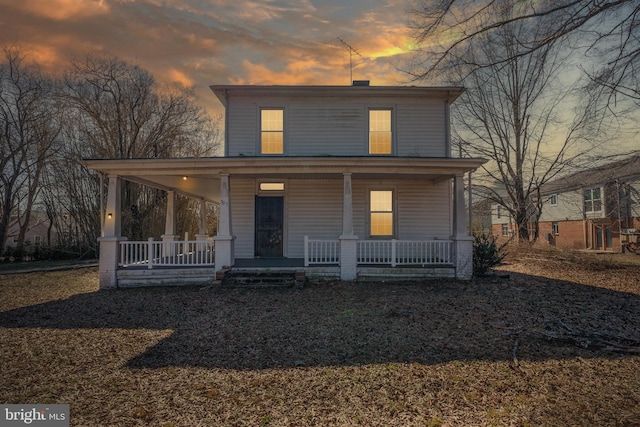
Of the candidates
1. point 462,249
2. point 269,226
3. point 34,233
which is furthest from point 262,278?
point 34,233

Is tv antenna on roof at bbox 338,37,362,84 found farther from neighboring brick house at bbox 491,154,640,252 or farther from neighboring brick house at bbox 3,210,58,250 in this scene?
A: neighboring brick house at bbox 3,210,58,250

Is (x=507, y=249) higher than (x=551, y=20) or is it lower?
lower

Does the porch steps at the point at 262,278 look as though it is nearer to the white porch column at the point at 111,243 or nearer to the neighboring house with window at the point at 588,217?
the white porch column at the point at 111,243

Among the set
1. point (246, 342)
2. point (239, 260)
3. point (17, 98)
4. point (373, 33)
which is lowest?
point (246, 342)

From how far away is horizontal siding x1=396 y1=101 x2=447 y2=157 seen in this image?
12180 millimetres

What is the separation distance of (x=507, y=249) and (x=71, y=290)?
18425 mm

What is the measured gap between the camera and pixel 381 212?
39.6ft

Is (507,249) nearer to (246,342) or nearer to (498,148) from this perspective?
(498,148)

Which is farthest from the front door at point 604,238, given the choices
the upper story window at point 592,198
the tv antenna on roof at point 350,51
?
the tv antenna on roof at point 350,51

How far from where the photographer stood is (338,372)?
167 inches

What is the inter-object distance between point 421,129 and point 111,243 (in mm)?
10634

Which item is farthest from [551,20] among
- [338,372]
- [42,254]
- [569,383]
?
[42,254]

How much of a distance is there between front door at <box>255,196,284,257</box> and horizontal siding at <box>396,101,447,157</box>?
4836mm

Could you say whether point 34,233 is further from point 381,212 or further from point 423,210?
point 423,210
